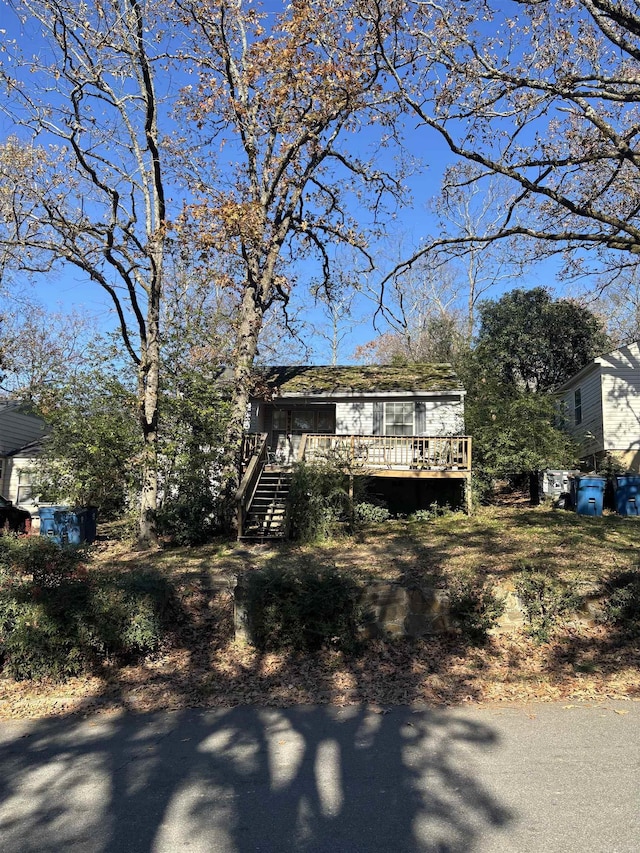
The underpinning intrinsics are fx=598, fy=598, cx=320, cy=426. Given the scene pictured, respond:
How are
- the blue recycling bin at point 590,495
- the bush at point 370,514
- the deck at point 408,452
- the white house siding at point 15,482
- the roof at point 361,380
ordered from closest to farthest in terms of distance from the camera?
the bush at point 370,514
the blue recycling bin at point 590,495
the deck at point 408,452
the roof at point 361,380
the white house siding at point 15,482

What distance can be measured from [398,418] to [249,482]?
692 cm

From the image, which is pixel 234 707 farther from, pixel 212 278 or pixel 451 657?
pixel 212 278

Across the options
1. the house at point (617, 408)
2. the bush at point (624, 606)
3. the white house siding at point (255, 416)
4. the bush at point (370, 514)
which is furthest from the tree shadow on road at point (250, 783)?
the house at point (617, 408)

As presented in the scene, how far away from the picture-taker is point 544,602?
693 cm

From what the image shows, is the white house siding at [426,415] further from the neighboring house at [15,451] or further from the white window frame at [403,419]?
the neighboring house at [15,451]

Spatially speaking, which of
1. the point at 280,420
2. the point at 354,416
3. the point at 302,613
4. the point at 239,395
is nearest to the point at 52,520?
the point at 239,395

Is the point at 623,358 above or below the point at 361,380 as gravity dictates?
above

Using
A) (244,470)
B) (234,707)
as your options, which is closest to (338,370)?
(244,470)

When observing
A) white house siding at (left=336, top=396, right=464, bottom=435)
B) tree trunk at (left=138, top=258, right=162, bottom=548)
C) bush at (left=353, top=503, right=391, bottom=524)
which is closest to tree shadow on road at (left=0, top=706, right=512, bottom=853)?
tree trunk at (left=138, top=258, right=162, bottom=548)

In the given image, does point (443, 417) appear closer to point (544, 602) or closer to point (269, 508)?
point (269, 508)

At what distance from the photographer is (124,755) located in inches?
179

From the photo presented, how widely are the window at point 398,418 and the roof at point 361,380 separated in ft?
2.02

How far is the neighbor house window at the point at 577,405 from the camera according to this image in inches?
869

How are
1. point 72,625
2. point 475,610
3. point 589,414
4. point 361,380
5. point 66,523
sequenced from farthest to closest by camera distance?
point 589,414 < point 361,380 < point 66,523 < point 475,610 < point 72,625
